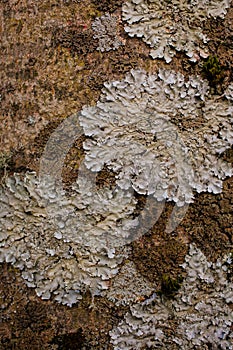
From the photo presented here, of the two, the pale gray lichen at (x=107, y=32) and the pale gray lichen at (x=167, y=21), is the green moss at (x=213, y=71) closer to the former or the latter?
the pale gray lichen at (x=167, y=21)

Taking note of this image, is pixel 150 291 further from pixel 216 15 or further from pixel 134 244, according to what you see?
pixel 216 15

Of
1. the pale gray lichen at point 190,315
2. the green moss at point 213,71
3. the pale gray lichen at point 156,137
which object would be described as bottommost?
the pale gray lichen at point 190,315

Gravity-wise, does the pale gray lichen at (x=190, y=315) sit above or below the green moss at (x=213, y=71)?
below

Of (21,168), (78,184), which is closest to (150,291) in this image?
(78,184)

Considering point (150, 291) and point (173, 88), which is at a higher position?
point (173, 88)

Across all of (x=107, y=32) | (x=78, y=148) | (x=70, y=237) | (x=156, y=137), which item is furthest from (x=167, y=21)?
(x=70, y=237)

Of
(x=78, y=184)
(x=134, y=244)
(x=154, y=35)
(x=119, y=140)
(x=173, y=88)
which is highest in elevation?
(x=154, y=35)

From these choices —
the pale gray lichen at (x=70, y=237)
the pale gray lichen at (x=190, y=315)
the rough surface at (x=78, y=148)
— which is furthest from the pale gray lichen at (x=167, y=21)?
the pale gray lichen at (x=190, y=315)
